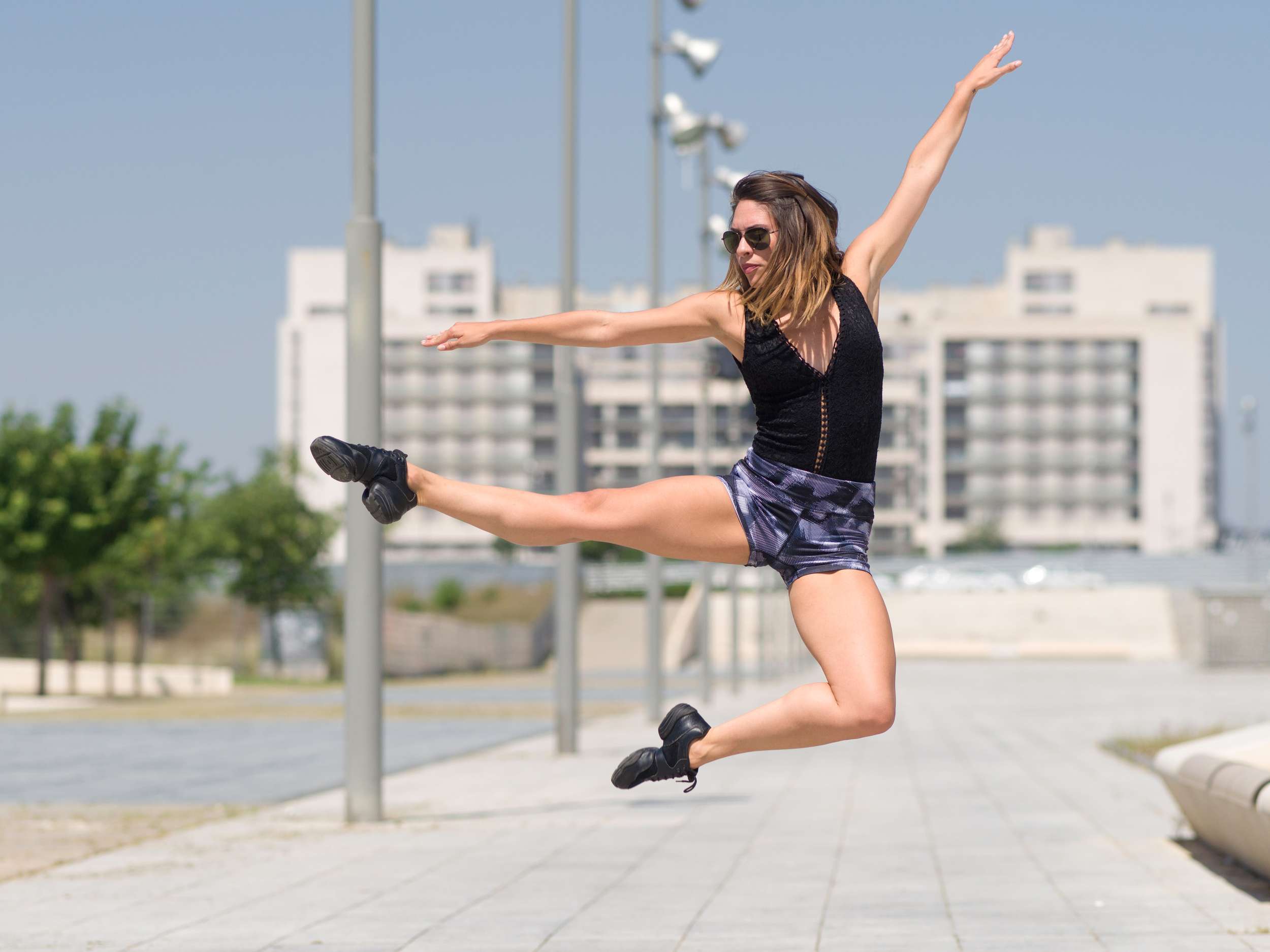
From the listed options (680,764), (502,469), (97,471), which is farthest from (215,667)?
(502,469)

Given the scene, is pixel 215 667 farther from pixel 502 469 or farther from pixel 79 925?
pixel 502 469

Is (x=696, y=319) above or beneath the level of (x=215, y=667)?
above

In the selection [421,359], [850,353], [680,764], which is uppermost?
[421,359]

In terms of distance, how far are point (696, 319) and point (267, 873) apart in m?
5.60

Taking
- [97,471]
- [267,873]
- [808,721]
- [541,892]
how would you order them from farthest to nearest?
[97,471] → [267,873] → [541,892] → [808,721]

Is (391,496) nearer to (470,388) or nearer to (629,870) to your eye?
(629,870)

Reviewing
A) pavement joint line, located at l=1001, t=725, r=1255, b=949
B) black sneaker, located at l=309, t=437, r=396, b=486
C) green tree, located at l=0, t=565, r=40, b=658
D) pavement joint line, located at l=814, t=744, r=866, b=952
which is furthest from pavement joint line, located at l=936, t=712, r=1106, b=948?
green tree, located at l=0, t=565, r=40, b=658

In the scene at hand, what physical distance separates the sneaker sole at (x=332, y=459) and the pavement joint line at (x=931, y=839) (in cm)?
333

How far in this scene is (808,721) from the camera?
4.84m

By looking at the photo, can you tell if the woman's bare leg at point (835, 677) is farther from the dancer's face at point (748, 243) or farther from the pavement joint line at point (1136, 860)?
the pavement joint line at point (1136, 860)

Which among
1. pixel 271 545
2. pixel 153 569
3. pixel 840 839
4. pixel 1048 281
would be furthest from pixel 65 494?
pixel 1048 281

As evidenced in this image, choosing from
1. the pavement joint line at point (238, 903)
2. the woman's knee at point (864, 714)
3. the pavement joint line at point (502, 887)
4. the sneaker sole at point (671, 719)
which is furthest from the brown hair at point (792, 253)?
the pavement joint line at point (238, 903)

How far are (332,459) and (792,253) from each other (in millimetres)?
1505

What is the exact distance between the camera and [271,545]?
180ft
